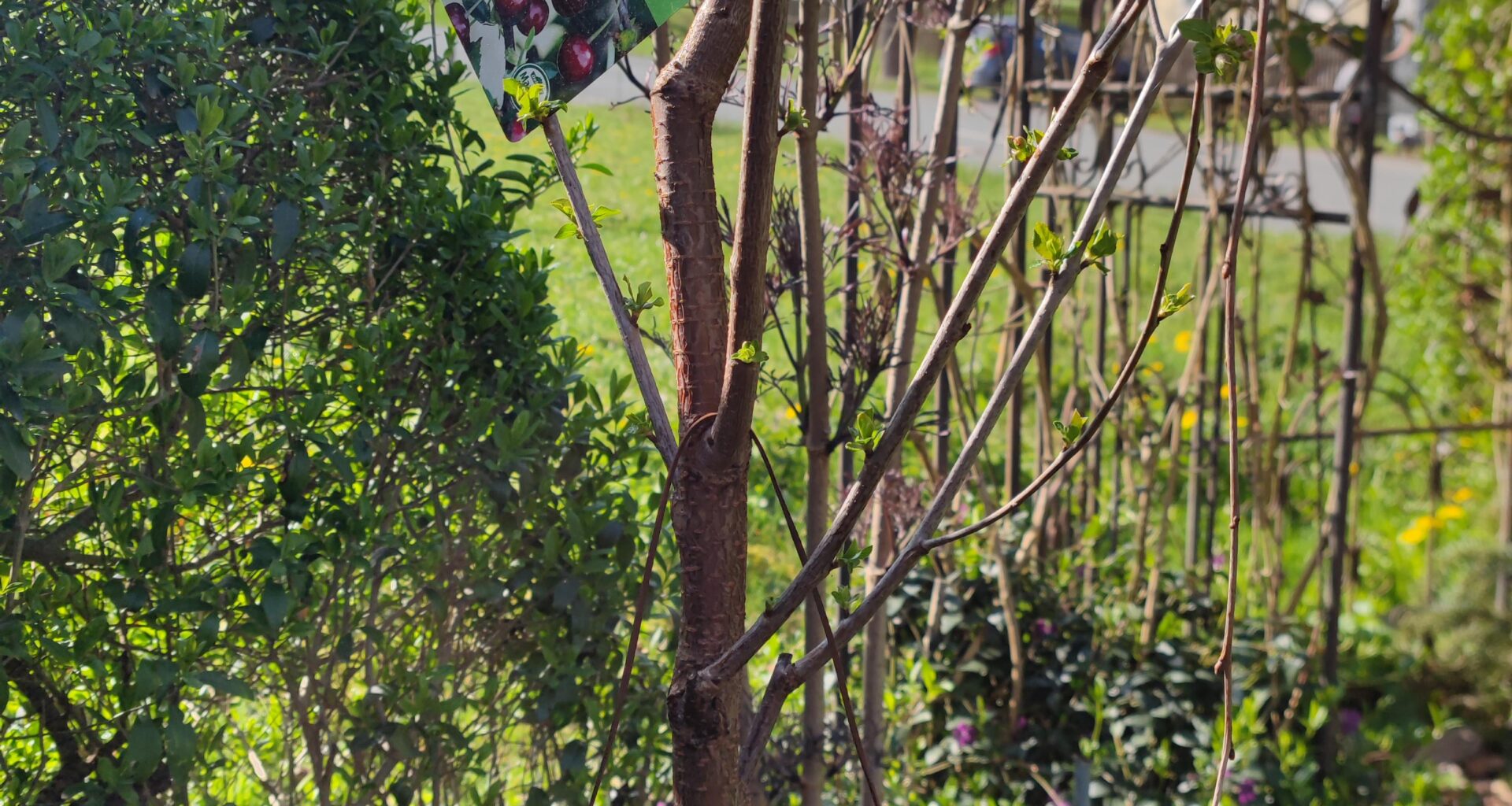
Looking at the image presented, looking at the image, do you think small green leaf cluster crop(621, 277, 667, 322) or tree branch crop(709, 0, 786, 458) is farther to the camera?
small green leaf cluster crop(621, 277, 667, 322)

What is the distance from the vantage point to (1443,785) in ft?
9.38

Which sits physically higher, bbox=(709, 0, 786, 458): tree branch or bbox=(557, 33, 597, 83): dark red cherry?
bbox=(557, 33, 597, 83): dark red cherry

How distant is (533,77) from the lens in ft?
3.33

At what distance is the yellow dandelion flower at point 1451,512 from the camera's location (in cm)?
399

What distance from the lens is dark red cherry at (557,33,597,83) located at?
1028 millimetres

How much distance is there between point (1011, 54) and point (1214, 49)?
2093 millimetres

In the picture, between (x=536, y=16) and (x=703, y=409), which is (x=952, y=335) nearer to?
(x=703, y=409)

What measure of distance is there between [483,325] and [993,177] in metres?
2.16

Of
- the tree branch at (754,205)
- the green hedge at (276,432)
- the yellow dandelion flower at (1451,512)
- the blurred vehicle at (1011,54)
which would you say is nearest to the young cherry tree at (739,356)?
the tree branch at (754,205)

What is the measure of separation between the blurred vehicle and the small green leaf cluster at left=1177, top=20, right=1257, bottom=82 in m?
1.12

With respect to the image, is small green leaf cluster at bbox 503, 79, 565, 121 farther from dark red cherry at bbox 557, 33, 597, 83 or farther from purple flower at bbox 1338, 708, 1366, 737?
purple flower at bbox 1338, 708, 1366, 737

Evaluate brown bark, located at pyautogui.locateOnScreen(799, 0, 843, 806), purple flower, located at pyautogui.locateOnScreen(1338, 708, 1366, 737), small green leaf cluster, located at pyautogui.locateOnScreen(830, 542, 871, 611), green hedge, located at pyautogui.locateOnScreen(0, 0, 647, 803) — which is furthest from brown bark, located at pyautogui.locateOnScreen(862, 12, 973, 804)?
purple flower, located at pyautogui.locateOnScreen(1338, 708, 1366, 737)

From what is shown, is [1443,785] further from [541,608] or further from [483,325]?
[483,325]

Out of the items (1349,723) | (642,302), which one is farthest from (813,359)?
(1349,723)
